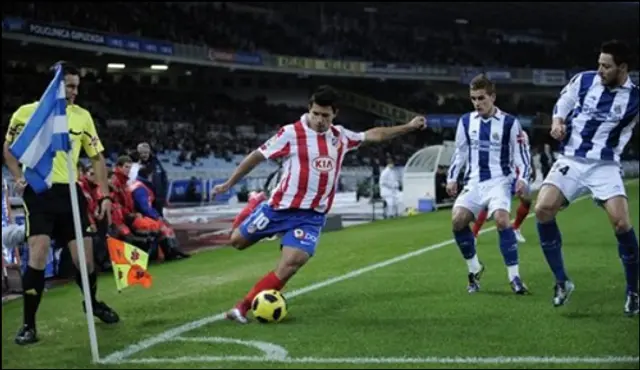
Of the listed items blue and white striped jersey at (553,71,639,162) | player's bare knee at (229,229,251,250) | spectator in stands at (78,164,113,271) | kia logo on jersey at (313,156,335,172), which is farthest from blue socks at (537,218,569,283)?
spectator in stands at (78,164,113,271)

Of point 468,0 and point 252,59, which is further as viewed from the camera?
point 468,0

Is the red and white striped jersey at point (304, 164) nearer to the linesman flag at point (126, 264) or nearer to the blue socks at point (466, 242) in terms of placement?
the linesman flag at point (126, 264)

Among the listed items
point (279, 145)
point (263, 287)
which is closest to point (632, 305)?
point (263, 287)

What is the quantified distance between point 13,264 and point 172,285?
7.09 ft

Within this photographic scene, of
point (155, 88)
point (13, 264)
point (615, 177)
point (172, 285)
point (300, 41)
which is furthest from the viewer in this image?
point (300, 41)

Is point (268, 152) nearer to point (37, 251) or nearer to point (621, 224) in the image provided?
point (37, 251)

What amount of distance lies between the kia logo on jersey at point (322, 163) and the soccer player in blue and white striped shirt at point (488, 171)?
1.64 meters

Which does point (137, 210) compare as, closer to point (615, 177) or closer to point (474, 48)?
point (615, 177)

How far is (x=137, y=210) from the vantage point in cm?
1310

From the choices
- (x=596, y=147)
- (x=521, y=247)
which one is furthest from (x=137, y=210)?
(x=596, y=147)

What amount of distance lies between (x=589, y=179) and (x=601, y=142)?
1.01 feet

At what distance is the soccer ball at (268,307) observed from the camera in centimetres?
685

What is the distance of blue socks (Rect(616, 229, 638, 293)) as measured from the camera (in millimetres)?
7039

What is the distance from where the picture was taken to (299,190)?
7180 millimetres
